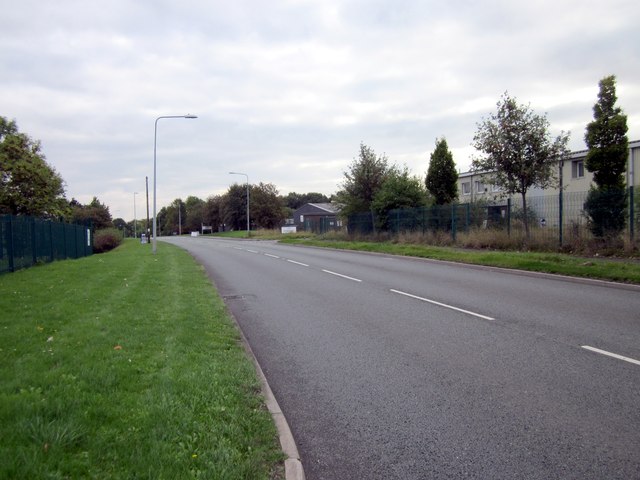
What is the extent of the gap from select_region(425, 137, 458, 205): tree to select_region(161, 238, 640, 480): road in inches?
782

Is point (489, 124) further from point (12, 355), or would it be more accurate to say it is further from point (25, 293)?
point (12, 355)

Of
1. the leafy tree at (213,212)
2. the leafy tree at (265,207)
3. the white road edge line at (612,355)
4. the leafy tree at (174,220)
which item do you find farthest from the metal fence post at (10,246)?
the leafy tree at (174,220)

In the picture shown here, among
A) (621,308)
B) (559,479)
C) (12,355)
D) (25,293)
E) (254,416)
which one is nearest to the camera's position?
(559,479)

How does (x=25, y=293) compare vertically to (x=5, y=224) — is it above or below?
below

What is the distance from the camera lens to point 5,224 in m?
16.3

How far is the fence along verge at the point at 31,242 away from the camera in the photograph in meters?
16.1

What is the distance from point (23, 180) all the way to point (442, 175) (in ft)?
86.1

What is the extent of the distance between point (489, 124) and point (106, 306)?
17074mm

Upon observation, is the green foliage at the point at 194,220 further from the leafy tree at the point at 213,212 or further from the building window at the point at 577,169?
the building window at the point at 577,169

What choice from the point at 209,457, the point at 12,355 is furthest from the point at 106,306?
the point at 209,457

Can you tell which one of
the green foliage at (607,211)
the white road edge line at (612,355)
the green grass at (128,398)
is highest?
the green foliage at (607,211)

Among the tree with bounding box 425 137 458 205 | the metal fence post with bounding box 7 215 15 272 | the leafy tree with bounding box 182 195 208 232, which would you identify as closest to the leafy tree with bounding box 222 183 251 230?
the leafy tree with bounding box 182 195 208 232

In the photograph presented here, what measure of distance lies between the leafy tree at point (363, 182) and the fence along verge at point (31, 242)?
734 inches

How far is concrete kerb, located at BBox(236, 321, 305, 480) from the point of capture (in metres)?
3.47
